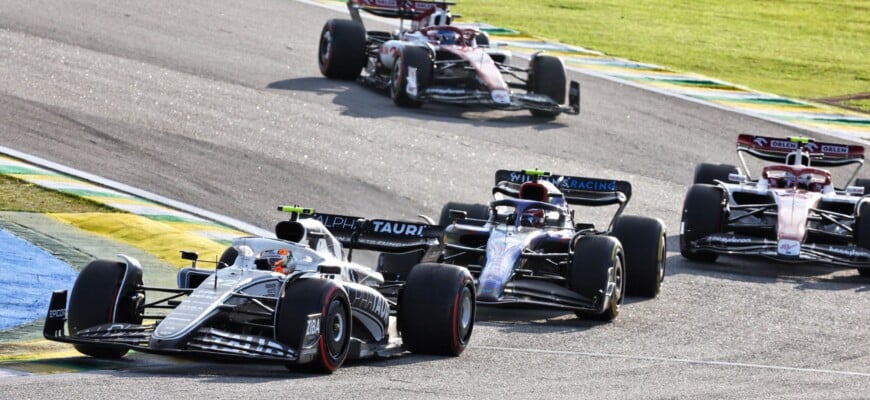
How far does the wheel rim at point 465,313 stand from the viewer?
12281 millimetres

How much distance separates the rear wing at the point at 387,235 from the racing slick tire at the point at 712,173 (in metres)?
7.27

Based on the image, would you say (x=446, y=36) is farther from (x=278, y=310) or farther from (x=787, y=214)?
(x=278, y=310)

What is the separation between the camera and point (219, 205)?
19.4m

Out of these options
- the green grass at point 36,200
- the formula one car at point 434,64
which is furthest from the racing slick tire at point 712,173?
the green grass at point 36,200

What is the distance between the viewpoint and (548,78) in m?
27.9

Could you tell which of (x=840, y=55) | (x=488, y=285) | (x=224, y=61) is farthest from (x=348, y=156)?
(x=840, y=55)

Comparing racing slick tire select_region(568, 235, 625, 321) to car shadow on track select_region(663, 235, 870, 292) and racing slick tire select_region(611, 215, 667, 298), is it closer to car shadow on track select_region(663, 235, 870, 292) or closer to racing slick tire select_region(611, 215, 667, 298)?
racing slick tire select_region(611, 215, 667, 298)

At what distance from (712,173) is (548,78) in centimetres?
739

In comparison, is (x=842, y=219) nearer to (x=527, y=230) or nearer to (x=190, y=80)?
(x=527, y=230)

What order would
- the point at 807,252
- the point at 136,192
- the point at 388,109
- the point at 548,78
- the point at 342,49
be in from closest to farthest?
the point at 807,252 < the point at 136,192 < the point at 388,109 < the point at 548,78 < the point at 342,49

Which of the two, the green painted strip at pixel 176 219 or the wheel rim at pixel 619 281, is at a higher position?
the wheel rim at pixel 619 281

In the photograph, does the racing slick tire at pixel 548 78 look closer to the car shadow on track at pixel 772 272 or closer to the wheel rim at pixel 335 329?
the car shadow on track at pixel 772 272

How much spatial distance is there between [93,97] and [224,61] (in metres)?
5.18

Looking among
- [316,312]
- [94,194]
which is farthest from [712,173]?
[316,312]
